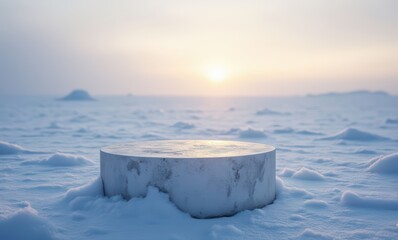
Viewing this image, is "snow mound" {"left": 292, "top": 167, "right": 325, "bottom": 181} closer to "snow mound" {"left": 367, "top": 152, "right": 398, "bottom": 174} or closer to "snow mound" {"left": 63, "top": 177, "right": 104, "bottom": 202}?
"snow mound" {"left": 367, "top": 152, "right": 398, "bottom": 174}

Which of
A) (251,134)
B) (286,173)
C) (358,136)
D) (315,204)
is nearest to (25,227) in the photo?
(315,204)

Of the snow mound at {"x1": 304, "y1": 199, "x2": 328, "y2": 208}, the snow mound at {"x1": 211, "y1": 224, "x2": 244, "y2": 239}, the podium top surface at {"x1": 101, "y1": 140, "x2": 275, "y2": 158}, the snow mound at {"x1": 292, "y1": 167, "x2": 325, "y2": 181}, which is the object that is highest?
the podium top surface at {"x1": 101, "y1": 140, "x2": 275, "y2": 158}

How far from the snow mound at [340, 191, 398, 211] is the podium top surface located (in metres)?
1.06

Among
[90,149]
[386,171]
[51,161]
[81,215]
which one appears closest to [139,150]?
[81,215]

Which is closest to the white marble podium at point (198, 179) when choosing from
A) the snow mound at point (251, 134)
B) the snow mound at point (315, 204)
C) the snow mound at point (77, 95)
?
the snow mound at point (315, 204)

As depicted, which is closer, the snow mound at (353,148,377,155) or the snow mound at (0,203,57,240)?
the snow mound at (0,203,57,240)

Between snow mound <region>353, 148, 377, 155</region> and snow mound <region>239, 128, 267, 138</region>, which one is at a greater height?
snow mound <region>239, 128, 267, 138</region>

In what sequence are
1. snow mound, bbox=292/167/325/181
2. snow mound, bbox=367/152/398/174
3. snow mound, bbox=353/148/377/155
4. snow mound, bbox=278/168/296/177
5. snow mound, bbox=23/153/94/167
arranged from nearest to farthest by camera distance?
1. snow mound, bbox=292/167/325/181
2. snow mound, bbox=278/168/296/177
3. snow mound, bbox=367/152/398/174
4. snow mound, bbox=23/153/94/167
5. snow mound, bbox=353/148/377/155

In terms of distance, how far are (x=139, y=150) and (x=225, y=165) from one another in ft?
3.94

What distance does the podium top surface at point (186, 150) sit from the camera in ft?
13.1

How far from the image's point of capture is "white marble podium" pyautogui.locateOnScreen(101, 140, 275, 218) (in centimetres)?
369

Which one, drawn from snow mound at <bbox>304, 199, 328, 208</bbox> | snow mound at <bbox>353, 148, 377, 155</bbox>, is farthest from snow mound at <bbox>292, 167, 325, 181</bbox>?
snow mound at <bbox>353, 148, 377, 155</bbox>

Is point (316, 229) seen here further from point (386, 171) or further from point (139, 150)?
point (386, 171)

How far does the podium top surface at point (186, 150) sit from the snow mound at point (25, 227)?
1035mm
